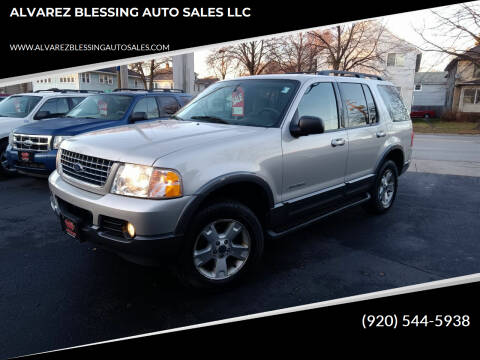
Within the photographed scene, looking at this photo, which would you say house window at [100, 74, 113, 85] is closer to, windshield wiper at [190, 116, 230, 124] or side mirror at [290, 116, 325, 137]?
windshield wiper at [190, 116, 230, 124]

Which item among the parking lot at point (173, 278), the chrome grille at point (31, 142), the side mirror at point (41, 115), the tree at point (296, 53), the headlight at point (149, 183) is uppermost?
the tree at point (296, 53)

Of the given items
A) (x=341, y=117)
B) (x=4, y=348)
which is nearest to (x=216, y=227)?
(x=4, y=348)

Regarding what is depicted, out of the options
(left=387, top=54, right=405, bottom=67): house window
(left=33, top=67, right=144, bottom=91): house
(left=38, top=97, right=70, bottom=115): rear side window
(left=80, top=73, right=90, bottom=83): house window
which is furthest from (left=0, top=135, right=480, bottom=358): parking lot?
(left=80, top=73, right=90, bottom=83): house window

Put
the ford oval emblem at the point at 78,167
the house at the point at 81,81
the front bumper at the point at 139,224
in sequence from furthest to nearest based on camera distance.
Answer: the house at the point at 81,81, the ford oval emblem at the point at 78,167, the front bumper at the point at 139,224

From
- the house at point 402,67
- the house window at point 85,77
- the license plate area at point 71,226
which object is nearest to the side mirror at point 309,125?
the license plate area at point 71,226

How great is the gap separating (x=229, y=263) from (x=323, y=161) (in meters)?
1.53

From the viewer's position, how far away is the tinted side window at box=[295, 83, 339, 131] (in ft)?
12.7

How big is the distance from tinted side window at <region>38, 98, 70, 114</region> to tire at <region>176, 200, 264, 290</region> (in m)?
7.06

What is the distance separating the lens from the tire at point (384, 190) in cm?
520

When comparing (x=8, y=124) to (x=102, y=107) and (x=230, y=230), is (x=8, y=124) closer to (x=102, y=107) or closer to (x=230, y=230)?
(x=102, y=107)

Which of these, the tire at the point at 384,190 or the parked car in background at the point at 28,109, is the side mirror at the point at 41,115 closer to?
the parked car in background at the point at 28,109

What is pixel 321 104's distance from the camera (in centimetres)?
409

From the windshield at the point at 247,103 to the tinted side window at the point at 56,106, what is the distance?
5573 mm

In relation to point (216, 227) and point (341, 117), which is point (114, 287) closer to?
point (216, 227)
